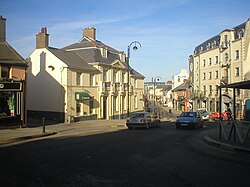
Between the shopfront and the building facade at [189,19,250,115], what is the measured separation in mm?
26569

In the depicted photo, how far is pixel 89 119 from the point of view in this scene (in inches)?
Result: 1337

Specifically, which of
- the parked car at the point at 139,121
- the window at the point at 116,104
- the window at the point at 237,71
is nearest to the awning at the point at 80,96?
the window at the point at 116,104

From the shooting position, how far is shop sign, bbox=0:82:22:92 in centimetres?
2039

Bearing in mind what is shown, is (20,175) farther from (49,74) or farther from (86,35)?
(86,35)

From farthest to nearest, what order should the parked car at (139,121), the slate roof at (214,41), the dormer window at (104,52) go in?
the slate roof at (214,41), the dormer window at (104,52), the parked car at (139,121)

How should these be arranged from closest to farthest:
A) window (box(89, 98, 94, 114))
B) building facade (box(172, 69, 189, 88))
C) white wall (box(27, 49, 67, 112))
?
1. white wall (box(27, 49, 67, 112))
2. window (box(89, 98, 94, 114))
3. building facade (box(172, 69, 189, 88))

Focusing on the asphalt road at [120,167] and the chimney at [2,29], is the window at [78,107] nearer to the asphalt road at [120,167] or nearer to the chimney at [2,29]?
the chimney at [2,29]

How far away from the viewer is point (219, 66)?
51.0m

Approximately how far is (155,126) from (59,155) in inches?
639

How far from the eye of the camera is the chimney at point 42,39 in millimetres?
31773

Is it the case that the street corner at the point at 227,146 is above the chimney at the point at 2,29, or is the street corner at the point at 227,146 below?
below

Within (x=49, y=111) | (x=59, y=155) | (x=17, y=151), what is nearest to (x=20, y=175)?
(x=59, y=155)

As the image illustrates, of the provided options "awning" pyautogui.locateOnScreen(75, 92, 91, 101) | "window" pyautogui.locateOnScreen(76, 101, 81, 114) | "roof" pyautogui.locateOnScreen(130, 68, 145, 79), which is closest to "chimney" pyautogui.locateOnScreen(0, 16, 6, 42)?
"awning" pyautogui.locateOnScreen(75, 92, 91, 101)

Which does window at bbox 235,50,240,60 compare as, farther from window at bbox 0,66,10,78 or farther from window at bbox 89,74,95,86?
window at bbox 0,66,10,78
